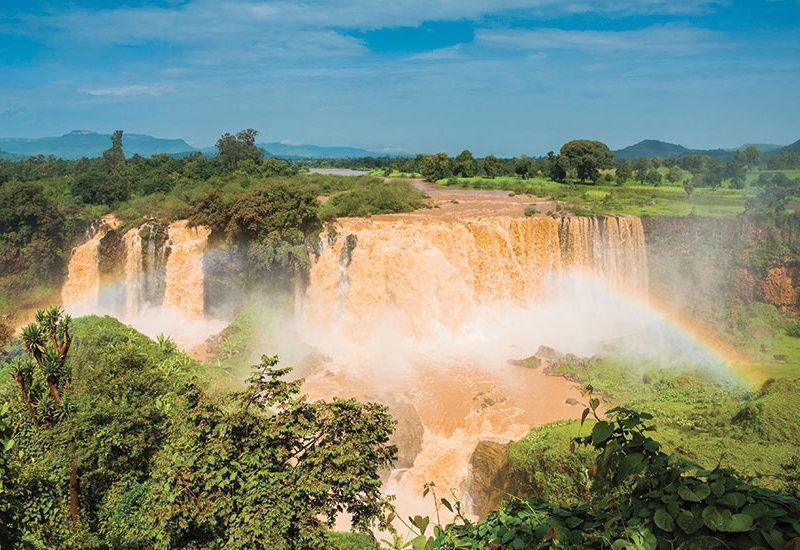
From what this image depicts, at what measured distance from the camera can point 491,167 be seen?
4650cm

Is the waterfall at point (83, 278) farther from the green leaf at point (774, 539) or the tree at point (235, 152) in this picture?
the green leaf at point (774, 539)

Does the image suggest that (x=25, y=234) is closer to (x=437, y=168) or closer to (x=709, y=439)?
(x=709, y=439)

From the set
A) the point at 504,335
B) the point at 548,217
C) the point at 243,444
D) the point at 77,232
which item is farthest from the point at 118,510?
the point at 77,232

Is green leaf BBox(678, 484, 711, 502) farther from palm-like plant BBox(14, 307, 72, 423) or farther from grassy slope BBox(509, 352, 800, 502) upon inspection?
palm-like plant BBox(14, 307, 72, 423)

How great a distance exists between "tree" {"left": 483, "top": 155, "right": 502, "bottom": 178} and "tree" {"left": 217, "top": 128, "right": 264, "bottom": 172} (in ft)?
58.2

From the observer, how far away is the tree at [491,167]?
46125 millimetres

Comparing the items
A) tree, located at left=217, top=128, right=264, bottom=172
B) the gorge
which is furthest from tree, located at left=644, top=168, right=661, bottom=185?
tree, located at left=217, top=128, right=264, bottom=172

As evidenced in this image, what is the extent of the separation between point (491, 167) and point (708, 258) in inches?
894

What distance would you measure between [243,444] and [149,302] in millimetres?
20117

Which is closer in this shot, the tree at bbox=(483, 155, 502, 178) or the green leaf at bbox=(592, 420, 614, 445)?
the green leaf at bbox=(592, 420, 614, 445)

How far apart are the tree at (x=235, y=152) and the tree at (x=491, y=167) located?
1775 centimetres

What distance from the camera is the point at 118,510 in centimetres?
813

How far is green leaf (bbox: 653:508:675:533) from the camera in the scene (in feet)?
7.43

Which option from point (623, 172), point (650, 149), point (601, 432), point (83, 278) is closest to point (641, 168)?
point (623, 172)
